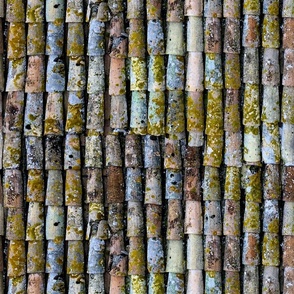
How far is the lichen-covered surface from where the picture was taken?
3881 mm

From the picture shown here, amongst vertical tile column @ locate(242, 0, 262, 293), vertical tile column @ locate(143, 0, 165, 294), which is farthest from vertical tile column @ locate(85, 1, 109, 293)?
vertical tile column @ locate(242, 0, 262, 293)

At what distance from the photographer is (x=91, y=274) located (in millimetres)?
3941

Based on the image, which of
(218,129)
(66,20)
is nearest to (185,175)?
(218,129)

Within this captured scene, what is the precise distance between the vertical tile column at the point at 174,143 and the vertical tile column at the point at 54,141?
2.00ft

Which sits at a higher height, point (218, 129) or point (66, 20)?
point (66, 20)

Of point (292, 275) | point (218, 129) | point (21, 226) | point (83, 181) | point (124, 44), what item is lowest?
point (292, 275)

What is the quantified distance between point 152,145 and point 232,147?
46 cm

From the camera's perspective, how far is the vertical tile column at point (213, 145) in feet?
12.7

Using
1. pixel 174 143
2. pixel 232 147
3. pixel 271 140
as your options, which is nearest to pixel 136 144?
pixel 174 143

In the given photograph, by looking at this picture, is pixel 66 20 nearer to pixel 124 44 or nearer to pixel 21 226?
pixel 124 44

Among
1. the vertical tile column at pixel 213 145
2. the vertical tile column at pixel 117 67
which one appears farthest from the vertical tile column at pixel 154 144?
the vertical tile column at pixel 213 145

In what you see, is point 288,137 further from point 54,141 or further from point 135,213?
point 54,141

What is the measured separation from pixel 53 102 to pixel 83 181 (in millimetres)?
491

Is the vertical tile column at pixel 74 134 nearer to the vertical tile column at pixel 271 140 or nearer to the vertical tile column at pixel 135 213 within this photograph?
the vertical tile column at pixel 135 213
